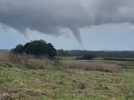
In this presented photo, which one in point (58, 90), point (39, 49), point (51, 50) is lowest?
point (58, 90)

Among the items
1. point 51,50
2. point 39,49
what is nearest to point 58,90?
point 39,49

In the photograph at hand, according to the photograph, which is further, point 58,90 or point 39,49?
point 39,49

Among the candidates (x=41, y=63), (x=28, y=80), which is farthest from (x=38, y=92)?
(x=41, y=63)

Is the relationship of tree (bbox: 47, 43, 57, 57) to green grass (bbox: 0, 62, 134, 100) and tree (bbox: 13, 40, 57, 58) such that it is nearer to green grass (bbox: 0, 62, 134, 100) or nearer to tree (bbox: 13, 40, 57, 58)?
tree (bbox: 13, 40, 57, 58)

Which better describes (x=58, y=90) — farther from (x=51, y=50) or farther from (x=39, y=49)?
(x=51, y=50)

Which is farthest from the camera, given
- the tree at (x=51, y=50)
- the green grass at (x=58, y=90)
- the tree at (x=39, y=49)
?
the tree at (x=51, y=50)

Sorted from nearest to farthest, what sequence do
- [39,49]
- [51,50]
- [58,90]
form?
[58,90] → [39,49] → [51,50]

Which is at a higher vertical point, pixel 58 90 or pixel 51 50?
pixel 51 50

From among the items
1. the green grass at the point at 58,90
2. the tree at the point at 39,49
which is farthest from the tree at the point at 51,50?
the green grass at the point at 58,90

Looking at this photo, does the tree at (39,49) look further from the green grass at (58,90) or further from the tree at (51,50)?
the green grass at (58,90)

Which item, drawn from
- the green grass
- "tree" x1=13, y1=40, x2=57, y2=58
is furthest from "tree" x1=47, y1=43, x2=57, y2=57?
the green grass

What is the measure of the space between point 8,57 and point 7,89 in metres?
14.7

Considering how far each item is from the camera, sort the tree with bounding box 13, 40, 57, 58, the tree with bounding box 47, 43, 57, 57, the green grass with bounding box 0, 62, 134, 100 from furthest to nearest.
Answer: the tree with bounding box 47, 43, 57, 57 < the tree with bounding box 13, 40, 57, 58 < the green grass with bounding box 0, 62, 134, 100

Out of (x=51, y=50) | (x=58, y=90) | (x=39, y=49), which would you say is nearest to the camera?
(x=58, y=90)
